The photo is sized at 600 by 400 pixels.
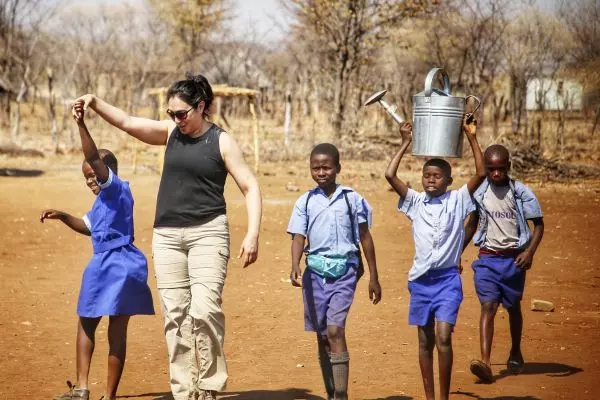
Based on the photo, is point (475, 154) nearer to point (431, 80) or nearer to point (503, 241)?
point (431, 80)

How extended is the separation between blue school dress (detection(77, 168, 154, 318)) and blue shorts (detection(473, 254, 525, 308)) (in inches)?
78.9

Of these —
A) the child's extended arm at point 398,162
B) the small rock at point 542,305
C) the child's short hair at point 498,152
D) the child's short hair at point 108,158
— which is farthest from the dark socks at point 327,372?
the small rock at point 542,305

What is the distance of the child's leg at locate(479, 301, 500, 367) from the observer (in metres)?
5.54

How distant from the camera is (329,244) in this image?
15.6ft

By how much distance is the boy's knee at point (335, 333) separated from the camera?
15.4 ft

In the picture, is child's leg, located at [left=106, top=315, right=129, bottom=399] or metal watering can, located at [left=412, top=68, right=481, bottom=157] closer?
child's leg, located at [left=106, top=315, right=129, bottom=399]

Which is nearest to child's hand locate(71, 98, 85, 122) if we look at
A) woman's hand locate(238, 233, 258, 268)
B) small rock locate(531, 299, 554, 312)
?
woman's hand locate(238, 233, 258, 268)

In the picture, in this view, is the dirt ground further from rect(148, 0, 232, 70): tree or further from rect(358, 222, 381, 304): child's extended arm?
rect(148, 0, 232, 70): tree

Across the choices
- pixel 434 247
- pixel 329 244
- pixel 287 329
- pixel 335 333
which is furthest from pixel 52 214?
pixel 287 329

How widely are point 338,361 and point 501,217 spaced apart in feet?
5.11

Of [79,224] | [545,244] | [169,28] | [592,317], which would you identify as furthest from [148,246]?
[169,28]

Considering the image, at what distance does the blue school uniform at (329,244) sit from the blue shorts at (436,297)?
1.05 feet

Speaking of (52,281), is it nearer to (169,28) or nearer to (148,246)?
(148,246)

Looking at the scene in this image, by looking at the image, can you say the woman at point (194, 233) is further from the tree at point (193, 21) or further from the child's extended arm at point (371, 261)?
the tree at point (193, 21)
